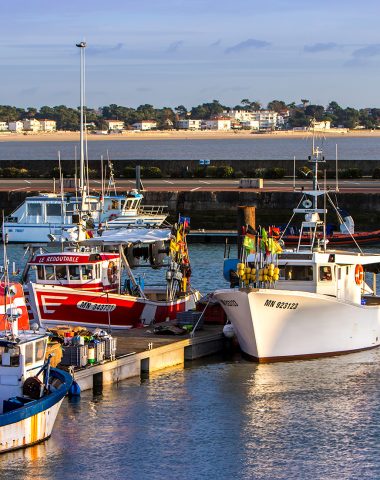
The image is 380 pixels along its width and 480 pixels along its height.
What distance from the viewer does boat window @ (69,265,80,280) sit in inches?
1382

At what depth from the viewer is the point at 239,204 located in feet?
218

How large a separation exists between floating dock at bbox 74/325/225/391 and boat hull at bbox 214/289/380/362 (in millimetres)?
987

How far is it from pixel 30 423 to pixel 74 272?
419 inches

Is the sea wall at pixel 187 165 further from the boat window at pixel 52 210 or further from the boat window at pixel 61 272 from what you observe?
the boat window at pixel 61 272

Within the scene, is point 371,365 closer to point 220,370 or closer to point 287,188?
point 220,370

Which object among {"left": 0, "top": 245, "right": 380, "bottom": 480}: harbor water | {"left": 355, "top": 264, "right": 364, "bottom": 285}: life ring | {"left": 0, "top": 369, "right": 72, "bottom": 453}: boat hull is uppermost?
{"left": 355, "top": 264, "right": 364, "bottom": 285}: life ring

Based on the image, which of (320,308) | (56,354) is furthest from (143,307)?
(56,354)

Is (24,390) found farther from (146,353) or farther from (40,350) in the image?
(146,353)

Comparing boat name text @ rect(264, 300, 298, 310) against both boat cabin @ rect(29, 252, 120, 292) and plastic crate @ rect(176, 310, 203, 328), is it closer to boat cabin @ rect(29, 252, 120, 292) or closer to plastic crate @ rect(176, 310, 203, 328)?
plastic crate @ rect(176, 310, 203, 328)

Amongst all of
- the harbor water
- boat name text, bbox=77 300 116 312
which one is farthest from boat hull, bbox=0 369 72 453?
boat name text, bbox=77 300 116 312

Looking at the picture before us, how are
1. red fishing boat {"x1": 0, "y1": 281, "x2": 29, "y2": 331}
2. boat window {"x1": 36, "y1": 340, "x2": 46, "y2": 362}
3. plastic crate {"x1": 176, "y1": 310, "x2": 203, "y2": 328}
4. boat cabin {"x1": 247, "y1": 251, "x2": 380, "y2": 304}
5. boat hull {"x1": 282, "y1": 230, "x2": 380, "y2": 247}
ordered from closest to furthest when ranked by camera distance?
boat window {"x1": 36, "y1": 340, "x2": 46, "y2": 362} < red fishing boat {"x1": 0, "y1": 281, "x2": 29, "y2": 331} < boat cabin {"x1": 247, "y1": 251, "x2": 380, "y2": 304} < plastic crate {"x1": 176, "y1": 310, "x2": 203, "y2": 328} < boat hull {"x1": 282, "y1": 230, "x2": 380, "y2": 247}

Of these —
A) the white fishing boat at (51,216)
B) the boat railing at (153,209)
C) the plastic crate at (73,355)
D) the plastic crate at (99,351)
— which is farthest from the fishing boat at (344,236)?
the plastic crate at (73,355)

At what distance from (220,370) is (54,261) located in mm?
5401

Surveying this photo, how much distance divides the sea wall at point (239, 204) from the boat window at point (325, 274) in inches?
1143
